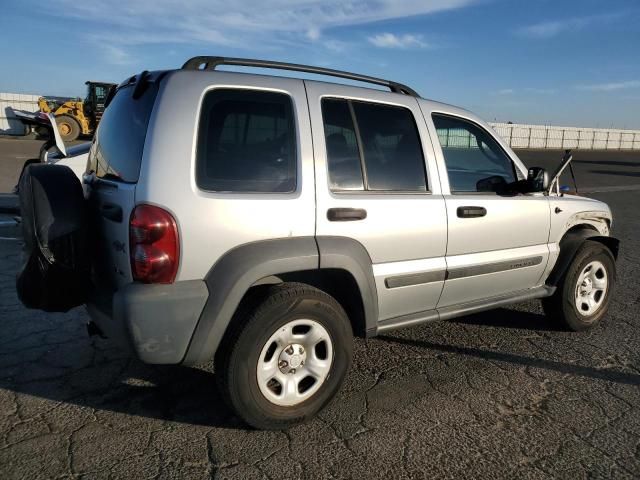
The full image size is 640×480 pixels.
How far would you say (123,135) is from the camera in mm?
2781

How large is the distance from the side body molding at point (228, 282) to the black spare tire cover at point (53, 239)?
0.75m

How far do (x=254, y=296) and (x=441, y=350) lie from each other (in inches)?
70.5

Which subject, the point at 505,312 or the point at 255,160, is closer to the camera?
the point at 255,160

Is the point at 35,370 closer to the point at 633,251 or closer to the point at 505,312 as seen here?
the point at 505,312

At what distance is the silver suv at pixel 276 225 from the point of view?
245 cm

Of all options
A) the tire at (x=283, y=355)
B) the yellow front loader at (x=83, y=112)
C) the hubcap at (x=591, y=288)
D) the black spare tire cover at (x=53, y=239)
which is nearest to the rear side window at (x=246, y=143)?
the tire at (x=283, y=355)

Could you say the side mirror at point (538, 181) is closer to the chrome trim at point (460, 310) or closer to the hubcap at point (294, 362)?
the chrome trim at point (460, 310)

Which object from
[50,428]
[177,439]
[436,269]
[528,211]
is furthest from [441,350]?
[50,428]

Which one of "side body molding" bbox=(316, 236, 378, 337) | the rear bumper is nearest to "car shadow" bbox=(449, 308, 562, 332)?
"side body molding" bbox=(316, 236, 378, 337)

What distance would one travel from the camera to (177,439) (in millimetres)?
2680

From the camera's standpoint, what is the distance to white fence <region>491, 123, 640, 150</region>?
41.5m

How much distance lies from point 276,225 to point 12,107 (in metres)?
30.8

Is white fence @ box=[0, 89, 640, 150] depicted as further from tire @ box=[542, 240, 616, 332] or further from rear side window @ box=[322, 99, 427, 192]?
rear side window @ box=[322, 99, 427, 192]

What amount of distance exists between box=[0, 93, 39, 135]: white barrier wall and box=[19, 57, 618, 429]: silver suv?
2871 centimetres
